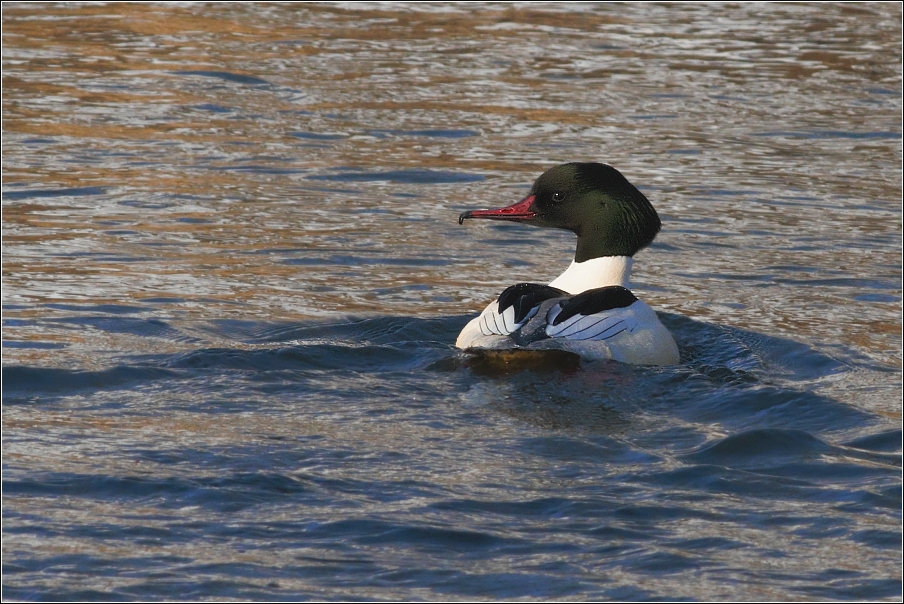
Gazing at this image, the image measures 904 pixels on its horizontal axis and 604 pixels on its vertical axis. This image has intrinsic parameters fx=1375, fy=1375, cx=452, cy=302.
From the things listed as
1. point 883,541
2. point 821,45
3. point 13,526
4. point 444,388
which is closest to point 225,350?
point 444,388

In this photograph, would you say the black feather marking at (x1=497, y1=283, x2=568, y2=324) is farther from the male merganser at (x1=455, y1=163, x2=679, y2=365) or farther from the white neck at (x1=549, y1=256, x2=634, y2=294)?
the white neck at (x1=549, y1=256, x2=634, y2=294)

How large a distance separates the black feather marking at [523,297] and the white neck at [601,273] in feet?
2.00

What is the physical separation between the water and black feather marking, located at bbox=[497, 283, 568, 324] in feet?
0.87

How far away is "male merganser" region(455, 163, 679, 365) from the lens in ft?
22.5

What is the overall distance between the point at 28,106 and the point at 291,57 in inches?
145

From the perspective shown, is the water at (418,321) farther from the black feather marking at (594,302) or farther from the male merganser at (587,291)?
the black feather marking at (594,302)

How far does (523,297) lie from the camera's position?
6.97 metres

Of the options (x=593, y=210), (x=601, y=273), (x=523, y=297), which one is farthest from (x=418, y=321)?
(x=593, y=210)

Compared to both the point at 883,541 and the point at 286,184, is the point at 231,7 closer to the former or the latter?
the point at 286,184

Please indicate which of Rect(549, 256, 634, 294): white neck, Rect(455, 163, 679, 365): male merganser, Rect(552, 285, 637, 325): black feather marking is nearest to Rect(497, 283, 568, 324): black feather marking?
Rect(455, 163, 679, 365): male merganser

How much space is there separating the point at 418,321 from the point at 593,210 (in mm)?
1177

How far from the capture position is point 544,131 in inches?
523

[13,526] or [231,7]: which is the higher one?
[231,7]

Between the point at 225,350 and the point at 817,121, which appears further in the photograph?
the point at 817,121
